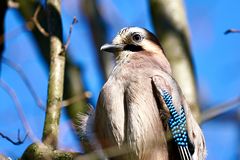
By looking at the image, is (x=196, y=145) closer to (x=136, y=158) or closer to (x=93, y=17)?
(x=136, y=158)

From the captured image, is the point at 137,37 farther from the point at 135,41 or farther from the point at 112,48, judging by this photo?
the point at 112,48

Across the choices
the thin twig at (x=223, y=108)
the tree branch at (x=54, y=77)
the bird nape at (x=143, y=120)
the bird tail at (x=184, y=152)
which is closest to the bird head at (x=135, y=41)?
the bird nape at (x=143, y=120)

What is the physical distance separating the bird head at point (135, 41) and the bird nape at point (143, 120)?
49 centimetres

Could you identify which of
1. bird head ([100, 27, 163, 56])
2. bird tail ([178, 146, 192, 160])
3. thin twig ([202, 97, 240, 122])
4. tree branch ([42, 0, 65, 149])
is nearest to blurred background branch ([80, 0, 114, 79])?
bird head ([100, 27, 163, 56])

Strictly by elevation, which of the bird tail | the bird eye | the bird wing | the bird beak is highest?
the bird eye

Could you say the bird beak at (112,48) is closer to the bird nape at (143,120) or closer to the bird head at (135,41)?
the bird head at (135,41)

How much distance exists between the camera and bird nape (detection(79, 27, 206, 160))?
5988 mm

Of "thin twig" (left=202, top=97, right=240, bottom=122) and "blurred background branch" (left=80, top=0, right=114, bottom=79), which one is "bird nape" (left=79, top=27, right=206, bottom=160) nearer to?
"thin twig" (left=202, top=97, right=240, bottom=122)

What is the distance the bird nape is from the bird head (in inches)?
19.1

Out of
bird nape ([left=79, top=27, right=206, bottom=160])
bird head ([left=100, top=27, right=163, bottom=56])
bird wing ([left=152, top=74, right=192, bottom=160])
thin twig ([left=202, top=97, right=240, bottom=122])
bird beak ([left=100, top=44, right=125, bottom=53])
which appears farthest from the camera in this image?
bird head ([left=100, top=27, right=163, bottom=56])

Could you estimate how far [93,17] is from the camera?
994 centimetres

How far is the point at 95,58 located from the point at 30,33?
41.4 inches

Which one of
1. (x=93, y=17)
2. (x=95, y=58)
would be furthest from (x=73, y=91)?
(x=93, y=17)

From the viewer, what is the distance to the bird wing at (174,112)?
20.0 ft
